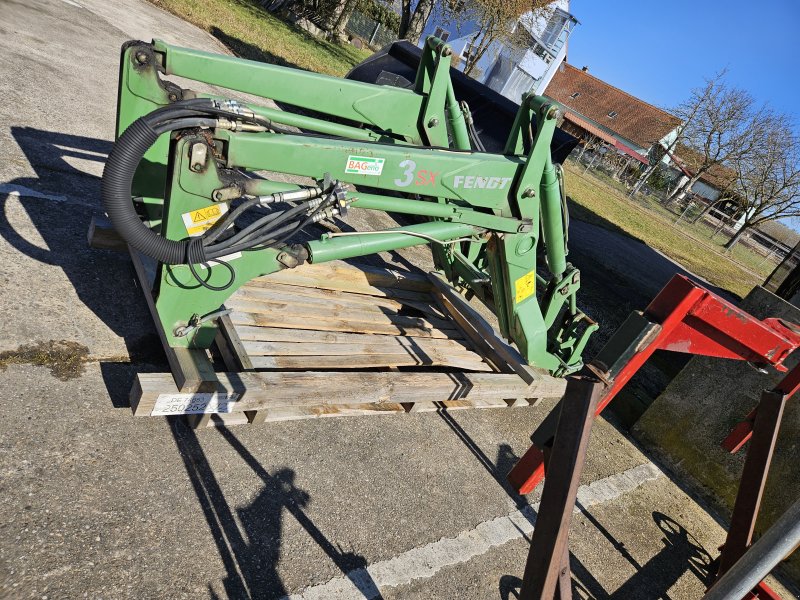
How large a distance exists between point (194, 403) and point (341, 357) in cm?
115

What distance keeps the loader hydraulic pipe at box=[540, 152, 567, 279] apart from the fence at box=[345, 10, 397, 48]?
92.2ft

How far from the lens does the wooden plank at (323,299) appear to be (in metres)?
3.86

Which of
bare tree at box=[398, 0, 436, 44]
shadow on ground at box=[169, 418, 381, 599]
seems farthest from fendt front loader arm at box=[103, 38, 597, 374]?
bare tree at box=[398, 0, 436, 44]

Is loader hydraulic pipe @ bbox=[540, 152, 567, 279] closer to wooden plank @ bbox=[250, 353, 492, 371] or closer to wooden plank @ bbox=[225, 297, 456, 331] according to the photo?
wooden plank @ bbox=[250, 353, 492, 371]

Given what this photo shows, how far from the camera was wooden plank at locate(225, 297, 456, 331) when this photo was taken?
3705 millimetres

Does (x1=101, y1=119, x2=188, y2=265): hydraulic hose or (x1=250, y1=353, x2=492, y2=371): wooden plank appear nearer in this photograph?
(x1=101, y1=119, x2=188, y2=265): hydraulic hose

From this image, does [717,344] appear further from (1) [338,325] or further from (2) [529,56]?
(2) [529,56]

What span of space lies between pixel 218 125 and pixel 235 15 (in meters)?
15.4

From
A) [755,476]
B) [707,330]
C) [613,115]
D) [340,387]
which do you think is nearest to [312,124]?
Result: [340,387]

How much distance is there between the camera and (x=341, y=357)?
364cm

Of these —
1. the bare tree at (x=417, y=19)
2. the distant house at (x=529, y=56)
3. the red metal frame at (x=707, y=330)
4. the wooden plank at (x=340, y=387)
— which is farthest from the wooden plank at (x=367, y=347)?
the distant house at (x=529, y=56)

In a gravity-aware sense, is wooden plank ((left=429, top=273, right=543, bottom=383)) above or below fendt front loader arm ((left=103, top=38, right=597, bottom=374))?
below

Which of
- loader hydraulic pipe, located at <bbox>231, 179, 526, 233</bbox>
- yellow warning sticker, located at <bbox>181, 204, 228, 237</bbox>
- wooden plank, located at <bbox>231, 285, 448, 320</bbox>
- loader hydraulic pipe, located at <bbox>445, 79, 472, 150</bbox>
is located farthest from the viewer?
loader hydraulic pipe, located at <bbox>445, 79, 472, 150</bbox>

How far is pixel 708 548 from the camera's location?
158 inches
